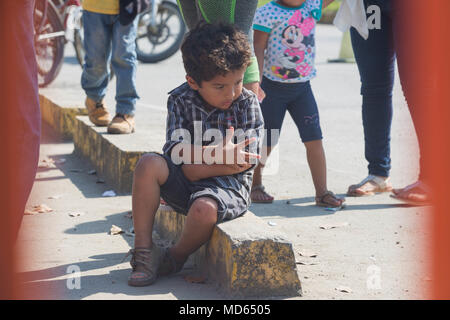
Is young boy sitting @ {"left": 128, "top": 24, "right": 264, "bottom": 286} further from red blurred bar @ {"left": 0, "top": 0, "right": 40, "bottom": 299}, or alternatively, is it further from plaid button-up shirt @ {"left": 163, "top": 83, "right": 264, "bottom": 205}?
red blurred bar @ {"left": 0, "top": 0, "right": 40, "bottom": 299}

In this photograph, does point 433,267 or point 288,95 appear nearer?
point 433,267

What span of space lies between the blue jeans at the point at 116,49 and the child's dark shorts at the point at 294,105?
1246 mm

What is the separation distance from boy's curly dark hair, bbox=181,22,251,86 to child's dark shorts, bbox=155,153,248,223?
42 cm

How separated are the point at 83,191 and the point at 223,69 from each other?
6.80 feet

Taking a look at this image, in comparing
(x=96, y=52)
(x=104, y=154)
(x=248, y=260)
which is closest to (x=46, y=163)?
(x=104, y=154)

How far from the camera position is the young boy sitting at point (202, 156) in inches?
131

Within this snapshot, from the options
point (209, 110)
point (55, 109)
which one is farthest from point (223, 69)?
point (55, 109)

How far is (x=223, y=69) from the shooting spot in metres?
3.32

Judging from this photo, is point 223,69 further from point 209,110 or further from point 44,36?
point 44,36

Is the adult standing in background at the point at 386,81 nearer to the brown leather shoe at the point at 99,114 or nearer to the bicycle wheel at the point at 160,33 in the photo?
the brown leather shoe at the point at 99,114

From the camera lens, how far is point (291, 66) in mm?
4684

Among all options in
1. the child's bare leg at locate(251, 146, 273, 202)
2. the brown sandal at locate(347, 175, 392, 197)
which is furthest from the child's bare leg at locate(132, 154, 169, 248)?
Answer: the brown sandal at locate(347, 175, 392, 197)

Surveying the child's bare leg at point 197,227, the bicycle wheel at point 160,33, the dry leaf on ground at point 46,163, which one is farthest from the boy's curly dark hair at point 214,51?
the bicycle wheel at point 160,33

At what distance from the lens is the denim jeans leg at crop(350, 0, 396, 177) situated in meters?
4.86
